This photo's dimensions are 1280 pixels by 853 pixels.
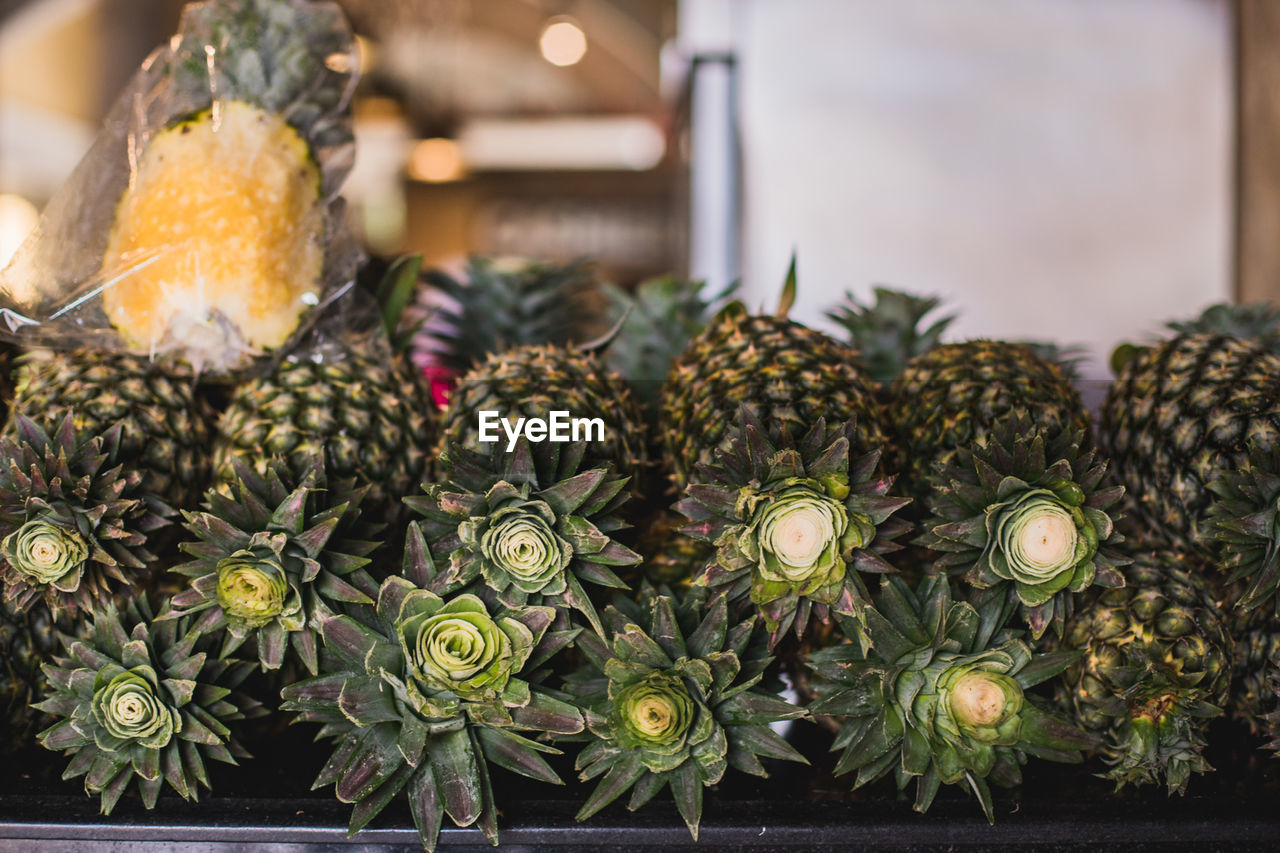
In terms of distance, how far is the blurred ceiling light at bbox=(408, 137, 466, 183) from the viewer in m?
6.34

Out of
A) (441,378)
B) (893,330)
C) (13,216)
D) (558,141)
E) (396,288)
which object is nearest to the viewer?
(396,288)

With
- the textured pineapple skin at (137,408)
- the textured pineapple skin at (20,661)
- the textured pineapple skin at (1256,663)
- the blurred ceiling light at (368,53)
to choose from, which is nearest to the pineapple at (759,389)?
the textured pineapple skin at (1256,663)

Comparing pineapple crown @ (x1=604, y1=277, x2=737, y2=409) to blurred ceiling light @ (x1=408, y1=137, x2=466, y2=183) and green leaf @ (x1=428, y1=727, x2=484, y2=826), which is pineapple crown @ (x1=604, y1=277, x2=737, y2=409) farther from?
blurred ceiling light @ (x1=408, y1=137, x2=466, y2=183)

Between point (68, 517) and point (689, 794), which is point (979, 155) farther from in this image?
point (68, 517)

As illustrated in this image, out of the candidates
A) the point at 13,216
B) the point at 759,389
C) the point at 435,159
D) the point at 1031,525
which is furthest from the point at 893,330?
the point at 13,216

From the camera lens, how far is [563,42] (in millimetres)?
6355

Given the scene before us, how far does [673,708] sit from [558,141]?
6060 mm

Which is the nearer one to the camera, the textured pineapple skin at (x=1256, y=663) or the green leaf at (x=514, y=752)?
the green leaf at (x=514, y=752)

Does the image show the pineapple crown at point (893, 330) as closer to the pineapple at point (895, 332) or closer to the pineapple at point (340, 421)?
the pineapple at point (895, 332)

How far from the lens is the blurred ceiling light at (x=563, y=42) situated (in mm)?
6223

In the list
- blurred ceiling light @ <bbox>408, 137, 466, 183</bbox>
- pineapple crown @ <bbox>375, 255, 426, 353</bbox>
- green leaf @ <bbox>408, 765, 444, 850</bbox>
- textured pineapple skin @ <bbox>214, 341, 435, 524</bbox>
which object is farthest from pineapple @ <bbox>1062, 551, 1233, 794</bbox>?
blurred ceiling light @ <bbox>408, 137, 466, 183</bbox>

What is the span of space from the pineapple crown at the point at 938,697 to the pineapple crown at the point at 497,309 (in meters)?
0.80

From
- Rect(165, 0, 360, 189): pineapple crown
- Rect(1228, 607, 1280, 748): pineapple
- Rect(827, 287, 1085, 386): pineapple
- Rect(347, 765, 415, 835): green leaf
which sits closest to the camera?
Rect(347, 765, 415, 835): green leaf

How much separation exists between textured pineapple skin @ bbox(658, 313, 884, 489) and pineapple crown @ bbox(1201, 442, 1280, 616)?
350mm
